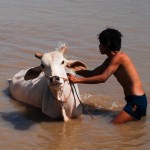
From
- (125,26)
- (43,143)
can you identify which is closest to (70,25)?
(125,26)

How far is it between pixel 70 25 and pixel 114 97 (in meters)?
4.60

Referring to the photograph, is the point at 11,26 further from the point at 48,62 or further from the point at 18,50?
the point at 48,62

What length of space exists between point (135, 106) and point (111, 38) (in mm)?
1018

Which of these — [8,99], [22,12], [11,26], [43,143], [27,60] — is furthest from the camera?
[22,12]

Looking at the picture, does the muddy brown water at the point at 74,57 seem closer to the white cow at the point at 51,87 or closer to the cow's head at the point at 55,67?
the white cow at the point at 51,87

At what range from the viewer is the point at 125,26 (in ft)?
38.8

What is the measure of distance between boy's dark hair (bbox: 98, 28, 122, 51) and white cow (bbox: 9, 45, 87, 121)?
45 centimetres

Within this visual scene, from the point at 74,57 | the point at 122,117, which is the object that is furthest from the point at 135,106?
the point at 74,57

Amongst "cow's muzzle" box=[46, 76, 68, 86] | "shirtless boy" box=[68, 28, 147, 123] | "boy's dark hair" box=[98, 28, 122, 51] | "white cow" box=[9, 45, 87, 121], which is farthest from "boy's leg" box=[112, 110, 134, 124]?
"cow's muzzle" box=[46, 76, 68, 86]

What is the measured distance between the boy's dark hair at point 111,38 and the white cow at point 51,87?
1.48 feet

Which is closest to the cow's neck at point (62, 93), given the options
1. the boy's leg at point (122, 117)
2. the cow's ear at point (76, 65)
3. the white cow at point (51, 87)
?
the white cow at point (51, 87)

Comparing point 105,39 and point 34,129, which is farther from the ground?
point 105,39

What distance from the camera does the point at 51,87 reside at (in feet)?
19.8

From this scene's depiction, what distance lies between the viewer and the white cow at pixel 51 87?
5936mm
